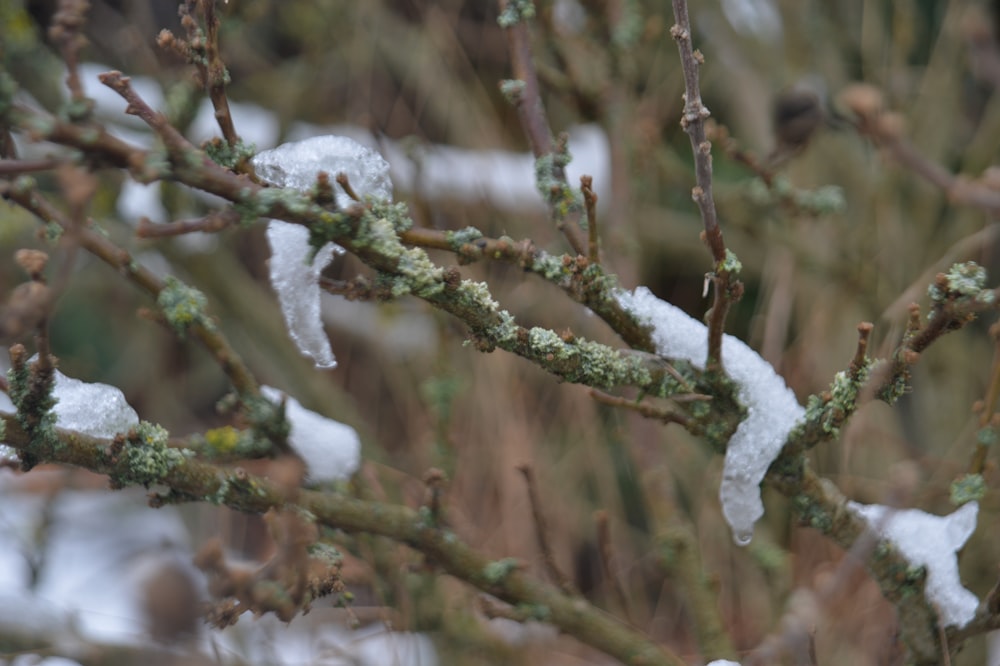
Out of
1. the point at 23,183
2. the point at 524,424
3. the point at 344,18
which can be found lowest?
the point at 23,183

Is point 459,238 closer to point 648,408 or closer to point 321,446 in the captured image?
point 648,408

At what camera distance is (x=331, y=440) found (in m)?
1.14

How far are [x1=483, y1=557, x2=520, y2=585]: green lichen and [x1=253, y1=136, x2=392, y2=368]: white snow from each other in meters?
0.32

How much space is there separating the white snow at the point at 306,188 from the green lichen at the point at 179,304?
0.34 ft

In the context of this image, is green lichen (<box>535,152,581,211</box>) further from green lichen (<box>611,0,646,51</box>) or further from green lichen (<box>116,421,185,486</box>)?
green lichen (<box>611,0,646,51</box>)

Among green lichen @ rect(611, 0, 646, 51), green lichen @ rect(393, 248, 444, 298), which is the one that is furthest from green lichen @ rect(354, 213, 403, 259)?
green lichen @ rect(611, 0, 646, 51)

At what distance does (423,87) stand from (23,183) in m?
2.11

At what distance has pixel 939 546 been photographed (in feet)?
3.21

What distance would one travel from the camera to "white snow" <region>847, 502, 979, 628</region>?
946 millimetres

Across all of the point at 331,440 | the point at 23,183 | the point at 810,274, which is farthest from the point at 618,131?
the point at 23,183

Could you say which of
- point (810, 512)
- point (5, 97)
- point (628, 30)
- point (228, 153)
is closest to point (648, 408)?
point (810, 512)

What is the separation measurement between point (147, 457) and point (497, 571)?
1.34ft

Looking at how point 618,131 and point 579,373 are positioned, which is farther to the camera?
point 618,131

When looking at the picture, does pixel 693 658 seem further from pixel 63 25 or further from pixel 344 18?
pixel 344 18
